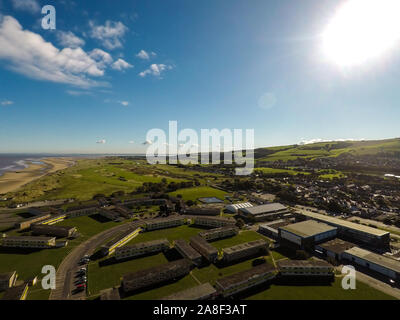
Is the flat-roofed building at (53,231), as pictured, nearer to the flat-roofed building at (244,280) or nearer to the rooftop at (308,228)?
the flat-roofed building at (244,280)

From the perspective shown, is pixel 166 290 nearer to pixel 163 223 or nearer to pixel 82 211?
pixel 163 223

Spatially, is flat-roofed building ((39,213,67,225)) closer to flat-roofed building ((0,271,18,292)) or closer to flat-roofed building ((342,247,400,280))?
flat-roofed building ((0,271,18,292))

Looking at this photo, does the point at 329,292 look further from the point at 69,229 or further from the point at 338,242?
the point at 69,229

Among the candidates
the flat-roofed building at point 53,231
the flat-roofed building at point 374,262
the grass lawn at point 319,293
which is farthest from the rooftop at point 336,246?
the flat-roofed building at point 53,231
